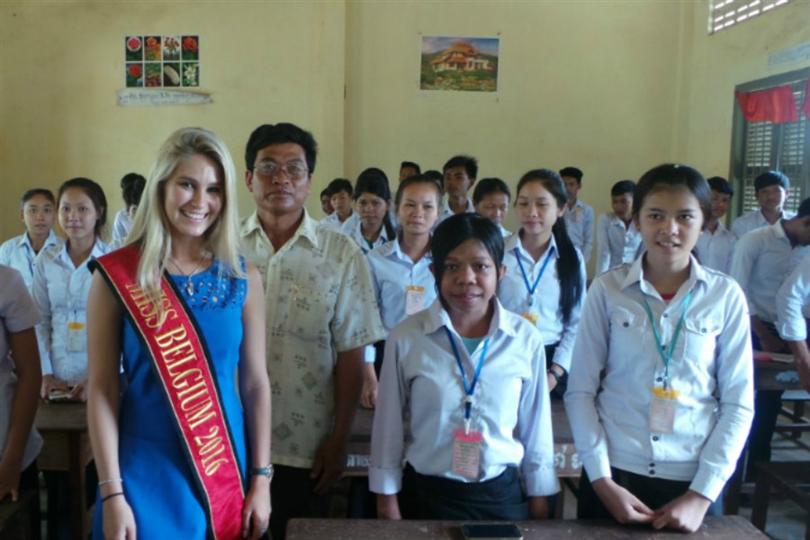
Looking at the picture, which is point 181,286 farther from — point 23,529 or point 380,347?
point 380,347

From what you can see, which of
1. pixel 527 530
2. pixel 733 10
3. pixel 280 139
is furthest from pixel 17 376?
pixel 733 10

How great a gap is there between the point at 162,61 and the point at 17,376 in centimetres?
578

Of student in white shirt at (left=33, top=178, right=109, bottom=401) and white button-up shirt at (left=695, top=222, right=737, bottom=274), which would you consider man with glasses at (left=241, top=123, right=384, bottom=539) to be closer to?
student in white shirt at (left=33, top=178, right=109, bottom=401)

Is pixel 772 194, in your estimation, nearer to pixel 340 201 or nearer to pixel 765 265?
pixel 765 265

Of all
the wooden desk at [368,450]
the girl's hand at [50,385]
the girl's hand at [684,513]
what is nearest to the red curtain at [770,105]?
the wooden desk at [368,450]

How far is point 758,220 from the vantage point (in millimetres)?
5047

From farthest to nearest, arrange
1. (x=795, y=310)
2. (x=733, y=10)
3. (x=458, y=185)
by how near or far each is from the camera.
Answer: (x=733, y=10) → (x=458, y=185) → (x=795, y=310)

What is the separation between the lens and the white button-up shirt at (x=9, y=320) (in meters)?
1.64

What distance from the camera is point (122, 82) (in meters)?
6.75

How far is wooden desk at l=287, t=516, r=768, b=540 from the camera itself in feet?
4.31

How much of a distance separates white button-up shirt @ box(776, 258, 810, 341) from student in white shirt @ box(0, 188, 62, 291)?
12.5ft

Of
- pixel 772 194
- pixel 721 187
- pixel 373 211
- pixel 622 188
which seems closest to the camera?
pixel 373 211

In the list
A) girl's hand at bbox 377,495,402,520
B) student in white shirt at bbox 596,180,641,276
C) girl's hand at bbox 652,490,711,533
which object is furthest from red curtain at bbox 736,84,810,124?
girl's hand at bbox 377,495,402,520

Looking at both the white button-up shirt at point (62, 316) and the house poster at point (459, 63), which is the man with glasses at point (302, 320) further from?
the house poster at point (459, 63)
